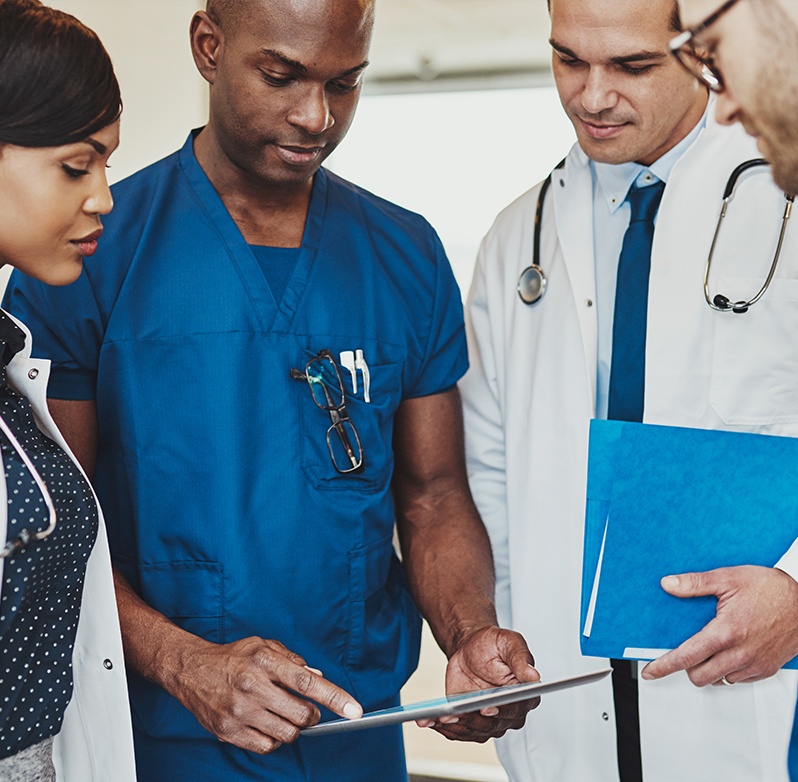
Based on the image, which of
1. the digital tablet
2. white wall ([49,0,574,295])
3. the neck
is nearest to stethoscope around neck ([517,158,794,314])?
the neck

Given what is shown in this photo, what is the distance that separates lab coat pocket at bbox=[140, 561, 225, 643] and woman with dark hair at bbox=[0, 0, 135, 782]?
13cm

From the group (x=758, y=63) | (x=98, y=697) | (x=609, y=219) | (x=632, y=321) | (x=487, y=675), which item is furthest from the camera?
(x=609, y=219)

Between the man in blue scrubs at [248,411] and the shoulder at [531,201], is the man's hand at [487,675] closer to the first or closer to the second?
the man in blue scrubs at [248,411]

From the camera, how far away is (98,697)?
135 cm

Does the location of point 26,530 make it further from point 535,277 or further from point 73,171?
point 535,277

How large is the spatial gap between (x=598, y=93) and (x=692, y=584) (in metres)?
0.75

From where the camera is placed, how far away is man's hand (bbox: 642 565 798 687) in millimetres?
1414

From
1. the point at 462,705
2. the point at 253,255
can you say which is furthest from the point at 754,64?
the point at 253,255

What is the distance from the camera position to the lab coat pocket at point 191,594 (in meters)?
1.46

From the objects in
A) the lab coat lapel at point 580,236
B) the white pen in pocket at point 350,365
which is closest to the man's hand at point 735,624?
the lab coat lapel at point 580,236

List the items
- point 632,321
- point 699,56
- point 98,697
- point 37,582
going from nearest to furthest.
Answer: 1. point 699,56
2. point 37,582
3. point 98,697
4. point 632,321

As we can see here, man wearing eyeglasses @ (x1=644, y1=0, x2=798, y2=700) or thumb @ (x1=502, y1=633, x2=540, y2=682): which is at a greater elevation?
man wearing eyeglasses @ (x1=644, y1=0, x2=798, y2=700)

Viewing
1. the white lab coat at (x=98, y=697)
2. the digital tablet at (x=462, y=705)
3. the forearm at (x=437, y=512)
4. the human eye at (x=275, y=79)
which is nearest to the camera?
the digital tablet at (x=462, y=705)

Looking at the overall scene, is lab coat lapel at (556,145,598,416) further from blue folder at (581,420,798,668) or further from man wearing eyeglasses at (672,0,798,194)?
man wearing eyeglasses at (672,0,798,194)
